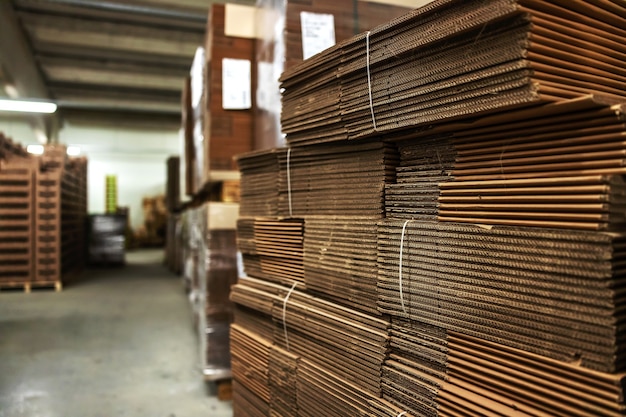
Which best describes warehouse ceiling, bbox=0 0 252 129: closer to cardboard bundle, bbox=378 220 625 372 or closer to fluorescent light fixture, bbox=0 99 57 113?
fluorescent light fixture, bbox=0 99 57 113

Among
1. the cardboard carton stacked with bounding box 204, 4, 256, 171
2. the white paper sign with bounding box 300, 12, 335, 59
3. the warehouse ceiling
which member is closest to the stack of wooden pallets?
the warehouse ceiling

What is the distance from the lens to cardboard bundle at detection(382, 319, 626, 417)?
123 cm

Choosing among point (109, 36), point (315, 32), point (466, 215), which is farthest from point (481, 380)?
point (109, 36)

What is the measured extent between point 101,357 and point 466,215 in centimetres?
447

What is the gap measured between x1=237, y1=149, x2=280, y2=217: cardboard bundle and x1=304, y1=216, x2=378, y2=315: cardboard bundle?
476mm

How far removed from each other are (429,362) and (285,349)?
1005mm

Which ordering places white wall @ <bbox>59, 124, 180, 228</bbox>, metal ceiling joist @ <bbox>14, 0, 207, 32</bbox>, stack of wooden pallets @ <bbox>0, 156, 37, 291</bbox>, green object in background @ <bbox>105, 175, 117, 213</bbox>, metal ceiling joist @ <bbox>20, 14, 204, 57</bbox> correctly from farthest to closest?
green object in background @ <bbox>105, 175, 117, 213</bbox> < white wall @ <bbox>59, 124, 180, 228</bbox> < metal ceiling joist @ <bbox>20, 14, 204, 57</bbox> < stack of wooden pallets @ <bbox>0, 156, 37, 291</bbox> < metal ceiling joist @ <bbox>14, 0, 207, 32</bbox>

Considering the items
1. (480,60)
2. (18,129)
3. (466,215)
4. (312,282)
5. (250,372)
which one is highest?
(18,129)

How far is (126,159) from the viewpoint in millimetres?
20094

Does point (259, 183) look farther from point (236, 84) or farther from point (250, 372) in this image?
point (236, 84)

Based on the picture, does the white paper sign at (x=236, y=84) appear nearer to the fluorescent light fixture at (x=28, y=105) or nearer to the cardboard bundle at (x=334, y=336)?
the cardboard bundle at (x=334, y=336)

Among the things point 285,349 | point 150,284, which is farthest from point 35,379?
point 150,284

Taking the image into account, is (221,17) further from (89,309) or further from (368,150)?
(89,309)

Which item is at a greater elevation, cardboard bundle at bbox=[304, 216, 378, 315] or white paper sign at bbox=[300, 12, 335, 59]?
white paper sign at bbox=[300, 12, 335, 59]
